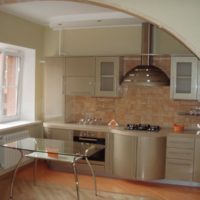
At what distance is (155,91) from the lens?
17.2 ft

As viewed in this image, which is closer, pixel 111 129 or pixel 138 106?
pixel 111 129

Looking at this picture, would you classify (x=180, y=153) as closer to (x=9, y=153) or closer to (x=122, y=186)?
(x=122, y=186)

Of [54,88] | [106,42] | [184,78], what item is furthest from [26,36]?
[184,78]

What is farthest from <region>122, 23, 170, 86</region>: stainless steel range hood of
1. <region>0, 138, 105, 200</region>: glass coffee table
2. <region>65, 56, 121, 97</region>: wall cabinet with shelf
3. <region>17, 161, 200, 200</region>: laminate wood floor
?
<region>17, 161, 200, 200</region>: laminate wood floor

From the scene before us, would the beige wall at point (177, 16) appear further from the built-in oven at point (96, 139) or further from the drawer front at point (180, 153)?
the built-in oven at point (96, 139)

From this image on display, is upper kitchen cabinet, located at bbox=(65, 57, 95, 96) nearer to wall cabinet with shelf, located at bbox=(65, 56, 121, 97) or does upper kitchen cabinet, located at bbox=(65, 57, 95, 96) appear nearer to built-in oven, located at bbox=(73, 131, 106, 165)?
wall cabinet with shelf, located at bbox=(65, 56, 121, 97)

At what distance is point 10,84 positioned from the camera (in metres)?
5.54

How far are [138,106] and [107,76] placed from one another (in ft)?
2.49

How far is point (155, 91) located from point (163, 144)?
0.98 metres

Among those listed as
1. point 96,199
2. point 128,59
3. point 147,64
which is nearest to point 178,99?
point 147,64

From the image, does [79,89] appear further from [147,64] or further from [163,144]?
[163,144]

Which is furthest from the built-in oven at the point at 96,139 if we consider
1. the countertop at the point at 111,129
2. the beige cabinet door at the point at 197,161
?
the beige cabinet door at the point at 197,161

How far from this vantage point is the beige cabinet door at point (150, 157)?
4.71 meters

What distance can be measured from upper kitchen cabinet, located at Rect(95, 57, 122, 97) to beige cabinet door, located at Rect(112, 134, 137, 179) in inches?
31.0
